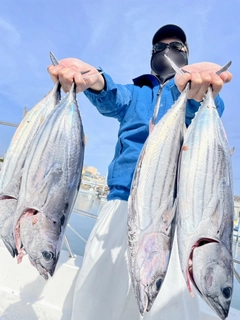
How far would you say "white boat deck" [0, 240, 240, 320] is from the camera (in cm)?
246

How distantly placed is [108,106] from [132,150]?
0.34 meters

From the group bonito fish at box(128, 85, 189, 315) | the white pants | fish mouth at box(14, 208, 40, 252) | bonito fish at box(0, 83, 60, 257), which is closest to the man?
the white pants

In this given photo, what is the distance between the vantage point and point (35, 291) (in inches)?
105

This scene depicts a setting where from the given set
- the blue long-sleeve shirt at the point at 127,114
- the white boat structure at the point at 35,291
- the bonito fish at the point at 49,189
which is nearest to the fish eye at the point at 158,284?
the bonito fish at the point at 49,189

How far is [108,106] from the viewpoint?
6.16ft

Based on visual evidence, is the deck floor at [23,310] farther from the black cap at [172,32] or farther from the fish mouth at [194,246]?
the black cap at [172,32]

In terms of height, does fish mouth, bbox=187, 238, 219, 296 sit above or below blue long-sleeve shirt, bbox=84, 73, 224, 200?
below

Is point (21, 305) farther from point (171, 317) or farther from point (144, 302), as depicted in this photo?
point (144, 302)

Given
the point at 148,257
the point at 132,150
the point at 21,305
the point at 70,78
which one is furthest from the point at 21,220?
the point at 21,305

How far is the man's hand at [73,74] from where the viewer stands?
1430 mm

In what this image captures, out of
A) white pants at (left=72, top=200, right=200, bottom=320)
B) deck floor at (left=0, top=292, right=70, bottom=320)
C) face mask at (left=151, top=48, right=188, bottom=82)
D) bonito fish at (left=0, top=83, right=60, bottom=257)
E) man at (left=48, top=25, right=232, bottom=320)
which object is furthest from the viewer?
deck floor at (left=0, top=292, right=70, bottom=320)

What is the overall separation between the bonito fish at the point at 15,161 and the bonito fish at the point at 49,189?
9 centimetres

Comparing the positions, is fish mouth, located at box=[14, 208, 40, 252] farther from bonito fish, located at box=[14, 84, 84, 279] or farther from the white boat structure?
the white boat structure

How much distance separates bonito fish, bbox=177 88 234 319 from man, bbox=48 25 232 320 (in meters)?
0.32
